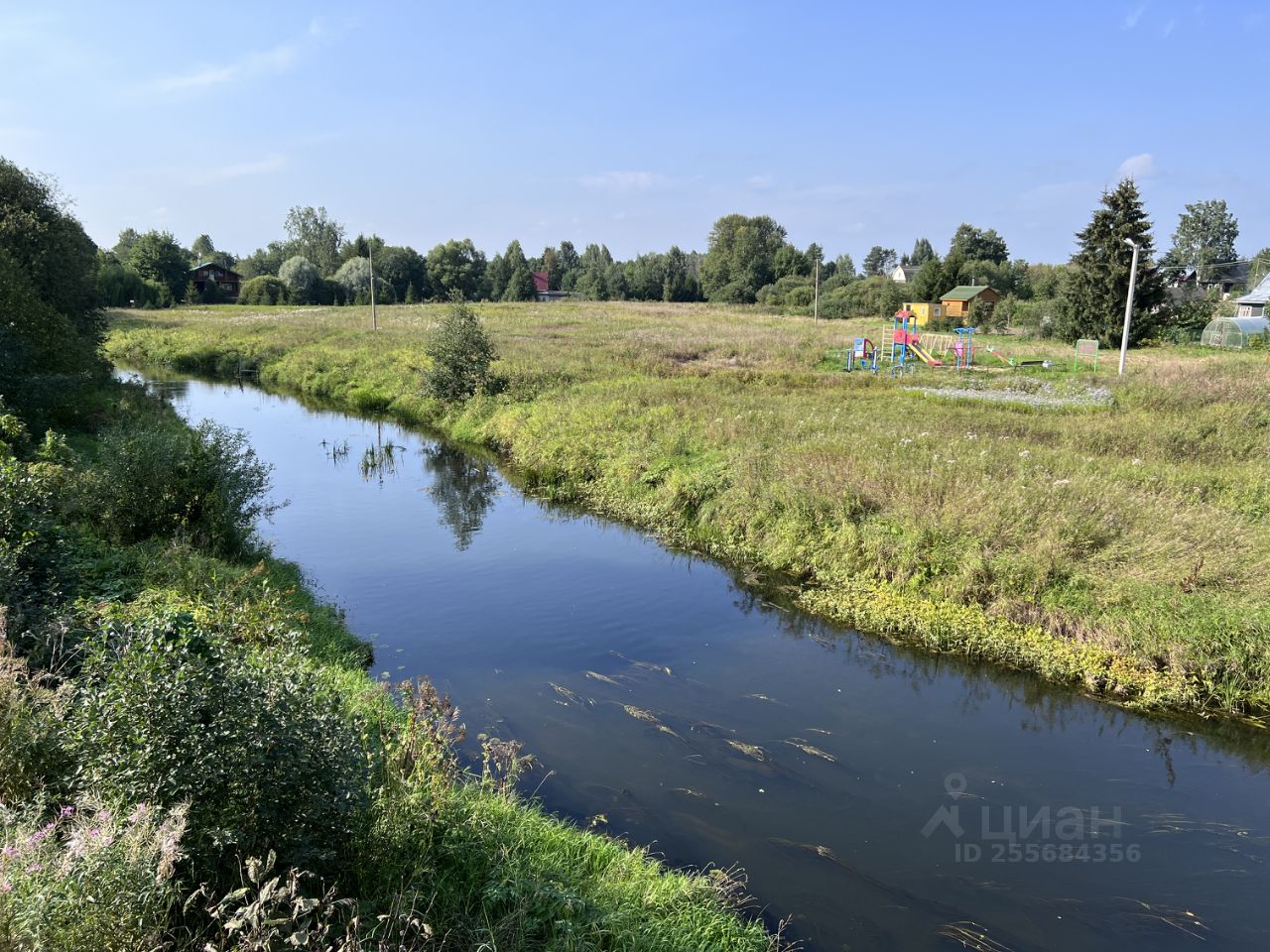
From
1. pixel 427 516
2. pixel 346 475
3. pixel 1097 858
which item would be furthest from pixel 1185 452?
pixel 346 475

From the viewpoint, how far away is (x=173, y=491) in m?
11.1

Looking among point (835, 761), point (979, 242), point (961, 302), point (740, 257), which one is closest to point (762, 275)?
point (740, 257)

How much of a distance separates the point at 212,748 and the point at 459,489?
50.5 feet

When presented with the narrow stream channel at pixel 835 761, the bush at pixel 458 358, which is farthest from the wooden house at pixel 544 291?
the narrow stream channel at pixel 835 761

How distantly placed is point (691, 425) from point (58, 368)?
48.6 feet

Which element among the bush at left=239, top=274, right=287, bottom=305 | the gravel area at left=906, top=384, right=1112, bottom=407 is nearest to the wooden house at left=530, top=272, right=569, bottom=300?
the bush at left=239, top=274, right=287, bottom=305

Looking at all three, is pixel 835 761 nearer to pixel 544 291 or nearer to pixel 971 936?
pixel 971 936

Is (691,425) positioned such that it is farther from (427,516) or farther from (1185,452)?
(1185,452)

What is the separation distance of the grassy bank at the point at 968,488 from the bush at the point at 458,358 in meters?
0.79

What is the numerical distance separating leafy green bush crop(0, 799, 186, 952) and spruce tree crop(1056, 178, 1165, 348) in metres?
42.6

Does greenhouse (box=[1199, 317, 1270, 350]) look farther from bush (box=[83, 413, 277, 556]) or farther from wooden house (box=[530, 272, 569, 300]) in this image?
wooden house (box=[530, 272, 569, 300])

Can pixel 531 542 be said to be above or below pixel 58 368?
below

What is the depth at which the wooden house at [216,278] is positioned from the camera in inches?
3302

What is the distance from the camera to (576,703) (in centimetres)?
909
